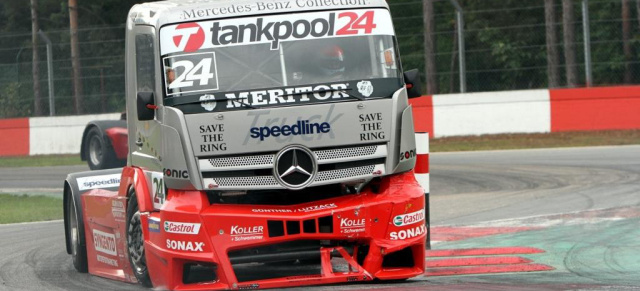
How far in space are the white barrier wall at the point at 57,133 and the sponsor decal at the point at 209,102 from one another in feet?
69.7

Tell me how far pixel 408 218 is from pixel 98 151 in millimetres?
9624

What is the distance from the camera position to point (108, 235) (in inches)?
376

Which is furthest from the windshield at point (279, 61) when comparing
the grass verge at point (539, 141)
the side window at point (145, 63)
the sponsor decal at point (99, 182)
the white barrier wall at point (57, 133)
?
the white barrier wall at point (57, 133)

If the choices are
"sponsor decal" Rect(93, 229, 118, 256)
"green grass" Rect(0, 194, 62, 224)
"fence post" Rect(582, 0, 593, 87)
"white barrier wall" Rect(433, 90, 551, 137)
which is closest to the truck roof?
"sponsor decal" Rect(93, 229, 118, 256)

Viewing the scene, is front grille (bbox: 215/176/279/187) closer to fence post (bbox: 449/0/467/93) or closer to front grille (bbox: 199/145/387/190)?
front grille (bbox: 199/145/387/190)

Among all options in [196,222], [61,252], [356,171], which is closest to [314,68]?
[356,171]

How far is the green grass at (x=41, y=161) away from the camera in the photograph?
1018 inches

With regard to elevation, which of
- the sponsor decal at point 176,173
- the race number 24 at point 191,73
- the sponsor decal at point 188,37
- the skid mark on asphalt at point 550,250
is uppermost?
the sponsor decal at point 188,37

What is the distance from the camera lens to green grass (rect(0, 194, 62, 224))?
1516 centimetres

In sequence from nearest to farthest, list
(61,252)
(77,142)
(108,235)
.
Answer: (108,235) → (61,252) → (77,142)

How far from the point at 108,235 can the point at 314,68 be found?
265 centimetres

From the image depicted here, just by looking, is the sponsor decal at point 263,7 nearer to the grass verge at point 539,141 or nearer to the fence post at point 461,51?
the grass verge at point 539,141

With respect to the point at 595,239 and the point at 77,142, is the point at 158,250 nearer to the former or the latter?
the point at 595,239

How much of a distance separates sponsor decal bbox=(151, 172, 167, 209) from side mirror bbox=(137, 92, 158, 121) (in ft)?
1.48
